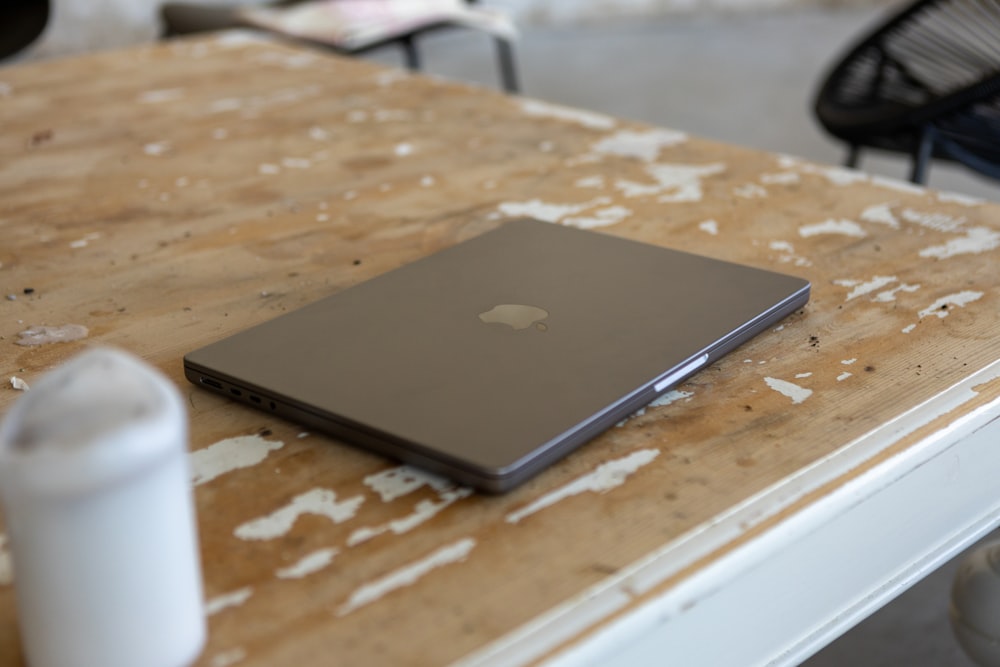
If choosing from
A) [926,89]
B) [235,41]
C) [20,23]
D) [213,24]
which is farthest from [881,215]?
[20,23]

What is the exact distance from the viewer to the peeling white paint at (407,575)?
0.41m

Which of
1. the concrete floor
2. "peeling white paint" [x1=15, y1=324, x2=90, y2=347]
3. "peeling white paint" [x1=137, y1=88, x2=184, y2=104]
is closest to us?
"peeling white paint" [x1=15, y1=324, x2=90, y2=347]

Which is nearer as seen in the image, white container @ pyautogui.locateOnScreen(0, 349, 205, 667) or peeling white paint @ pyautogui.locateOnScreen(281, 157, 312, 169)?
white container @ pyautogui.locateOnScreen(0, 349, 205, 667)

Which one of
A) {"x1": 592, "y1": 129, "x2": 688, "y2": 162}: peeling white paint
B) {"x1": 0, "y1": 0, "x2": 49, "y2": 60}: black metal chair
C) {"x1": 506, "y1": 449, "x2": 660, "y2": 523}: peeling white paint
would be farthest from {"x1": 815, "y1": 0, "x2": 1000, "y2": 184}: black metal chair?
{"x1": 0, "y1": 0, "x2": 49, "y2": 60}: black metal chair

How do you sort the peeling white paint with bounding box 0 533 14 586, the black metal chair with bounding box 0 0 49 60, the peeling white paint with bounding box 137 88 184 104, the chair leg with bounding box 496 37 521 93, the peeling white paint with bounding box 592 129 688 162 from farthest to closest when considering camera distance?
1. the chair leg with bounding box 496 37 521 93
2. the black metal chair with bounding box 0 0 49 60
3. the peeling white paint with bounding box 137 88 184 104
4. the peeling white paint with bounding box 592 129 688 162
5. the peeling white paint with bounding box 0 533 14 586

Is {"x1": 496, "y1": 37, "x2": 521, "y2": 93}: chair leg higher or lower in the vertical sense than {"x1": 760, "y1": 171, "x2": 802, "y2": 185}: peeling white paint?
lower

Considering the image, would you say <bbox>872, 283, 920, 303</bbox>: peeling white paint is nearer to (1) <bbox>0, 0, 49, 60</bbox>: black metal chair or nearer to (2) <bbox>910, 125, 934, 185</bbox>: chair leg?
(2) <bbox>910, 125, 934, 185</bbox>: chair leg

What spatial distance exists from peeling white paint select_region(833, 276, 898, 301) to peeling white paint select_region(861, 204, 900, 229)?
0.11 meters

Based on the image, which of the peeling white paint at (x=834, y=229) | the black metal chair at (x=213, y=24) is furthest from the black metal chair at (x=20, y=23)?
the peeling white paint at (x=834, y=229)

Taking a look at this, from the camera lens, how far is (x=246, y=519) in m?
0.47

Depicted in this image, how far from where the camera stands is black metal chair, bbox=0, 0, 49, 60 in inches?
91.6

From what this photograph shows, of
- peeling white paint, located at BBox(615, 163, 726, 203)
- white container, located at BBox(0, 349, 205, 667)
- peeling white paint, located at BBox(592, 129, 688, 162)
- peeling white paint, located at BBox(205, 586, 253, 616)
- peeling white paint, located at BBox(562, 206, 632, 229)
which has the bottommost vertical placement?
peeling white paint, located at BBox(205, 586, 253, 616)

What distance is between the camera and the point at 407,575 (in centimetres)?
43

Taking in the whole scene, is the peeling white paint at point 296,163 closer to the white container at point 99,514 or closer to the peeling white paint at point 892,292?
the peeling white paint at point 892,292
